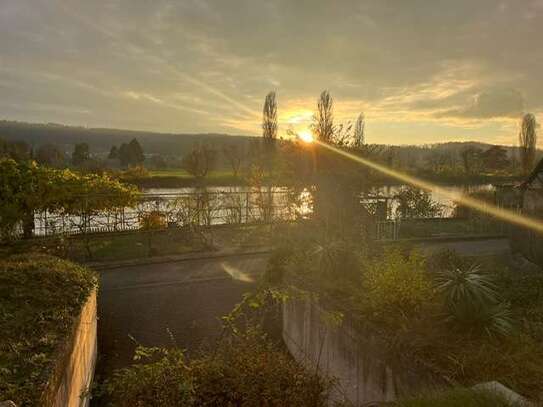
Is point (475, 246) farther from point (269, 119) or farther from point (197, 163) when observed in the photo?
point (197, 163)

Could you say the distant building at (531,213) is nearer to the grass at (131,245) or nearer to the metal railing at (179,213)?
the metal railing at (179,213)

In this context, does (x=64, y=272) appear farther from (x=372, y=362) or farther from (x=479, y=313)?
(x=479, y=313)

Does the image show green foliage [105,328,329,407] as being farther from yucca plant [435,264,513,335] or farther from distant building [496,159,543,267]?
distant building [496,159,543,267]

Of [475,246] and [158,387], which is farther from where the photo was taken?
[475,246]

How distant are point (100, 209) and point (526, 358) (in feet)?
51.0

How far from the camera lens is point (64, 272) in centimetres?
820

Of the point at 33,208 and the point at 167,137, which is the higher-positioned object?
the point at 167,137

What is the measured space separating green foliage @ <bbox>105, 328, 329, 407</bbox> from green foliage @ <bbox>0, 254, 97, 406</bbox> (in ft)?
2.52

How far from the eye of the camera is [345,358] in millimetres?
6441

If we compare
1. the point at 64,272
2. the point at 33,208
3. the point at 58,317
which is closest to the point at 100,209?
the point at 33,208

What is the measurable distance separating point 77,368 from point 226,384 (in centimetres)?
278

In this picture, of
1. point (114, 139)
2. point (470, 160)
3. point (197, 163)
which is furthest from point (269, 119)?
point (114, 139)

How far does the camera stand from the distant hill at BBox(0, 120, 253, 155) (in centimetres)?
13132

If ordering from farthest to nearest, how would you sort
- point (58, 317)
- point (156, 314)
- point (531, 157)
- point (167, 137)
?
point (167, 137)
point (531, 157)
point (156, 314)
point (58, 317)
